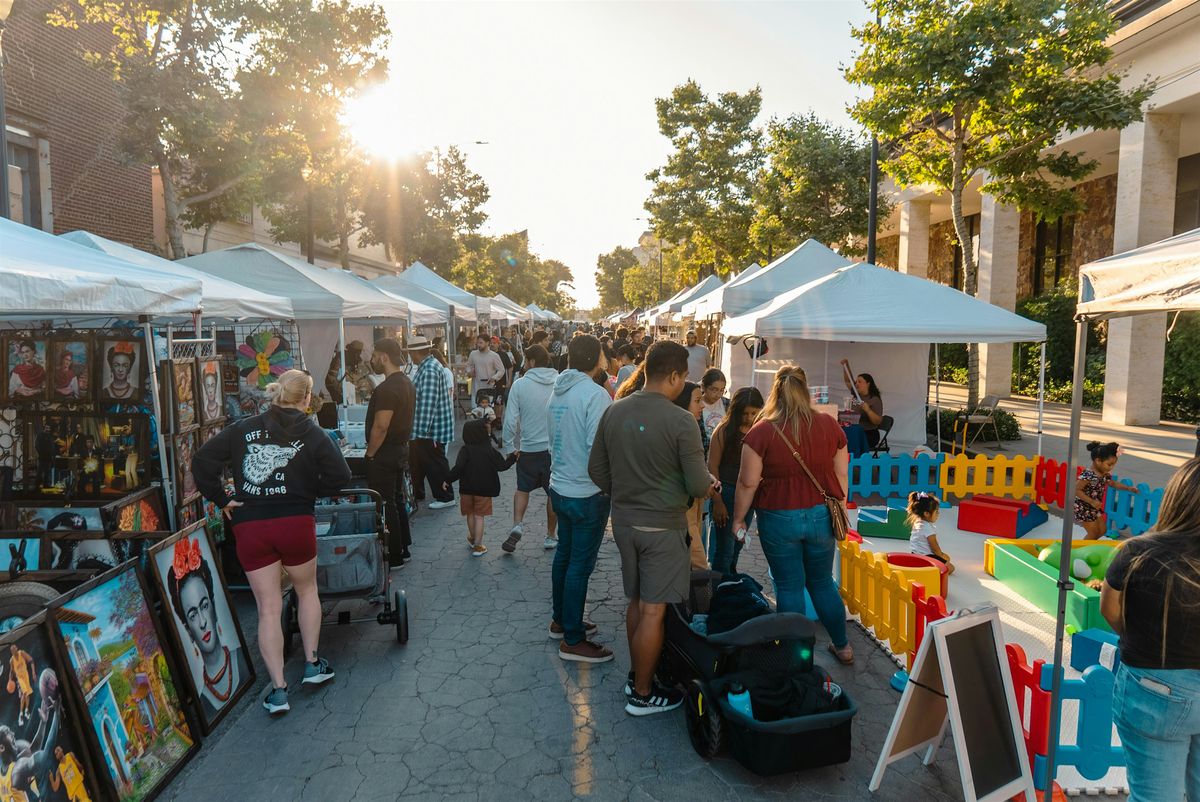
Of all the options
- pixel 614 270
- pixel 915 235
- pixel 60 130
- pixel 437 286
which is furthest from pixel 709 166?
pixel 614 270

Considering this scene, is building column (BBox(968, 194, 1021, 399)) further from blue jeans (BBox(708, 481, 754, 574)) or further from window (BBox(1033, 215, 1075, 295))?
blue jeans (BBox(708, 481, 754, 574))

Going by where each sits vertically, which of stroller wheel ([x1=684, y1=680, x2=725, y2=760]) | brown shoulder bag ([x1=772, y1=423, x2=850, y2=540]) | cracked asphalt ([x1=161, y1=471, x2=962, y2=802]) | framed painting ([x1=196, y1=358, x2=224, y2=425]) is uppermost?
framed painting ([x1=196, y1=358, x2=224, y2=425])

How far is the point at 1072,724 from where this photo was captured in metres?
3.96

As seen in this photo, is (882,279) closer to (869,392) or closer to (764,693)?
(869,392)

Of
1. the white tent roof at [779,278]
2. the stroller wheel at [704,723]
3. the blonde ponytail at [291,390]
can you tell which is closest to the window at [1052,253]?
the white tent roof at [779,278]

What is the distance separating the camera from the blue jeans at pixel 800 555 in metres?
4.33

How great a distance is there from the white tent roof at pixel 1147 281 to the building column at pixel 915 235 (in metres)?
21.8

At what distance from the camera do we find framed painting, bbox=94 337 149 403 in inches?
205

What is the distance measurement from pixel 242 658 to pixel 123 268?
8.04ft

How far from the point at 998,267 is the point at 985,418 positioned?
9.44m

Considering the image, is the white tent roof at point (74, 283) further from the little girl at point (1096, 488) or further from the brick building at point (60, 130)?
the brick building at point (60, 130)

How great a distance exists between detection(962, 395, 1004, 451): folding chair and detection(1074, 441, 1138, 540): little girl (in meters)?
5.07

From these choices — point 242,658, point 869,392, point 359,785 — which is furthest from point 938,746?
point 869,392

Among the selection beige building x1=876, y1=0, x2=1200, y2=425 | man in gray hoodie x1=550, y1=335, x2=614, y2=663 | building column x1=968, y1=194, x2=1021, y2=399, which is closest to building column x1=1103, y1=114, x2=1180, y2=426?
beige building x1=876, y1=0, x2=1200, y2=425
